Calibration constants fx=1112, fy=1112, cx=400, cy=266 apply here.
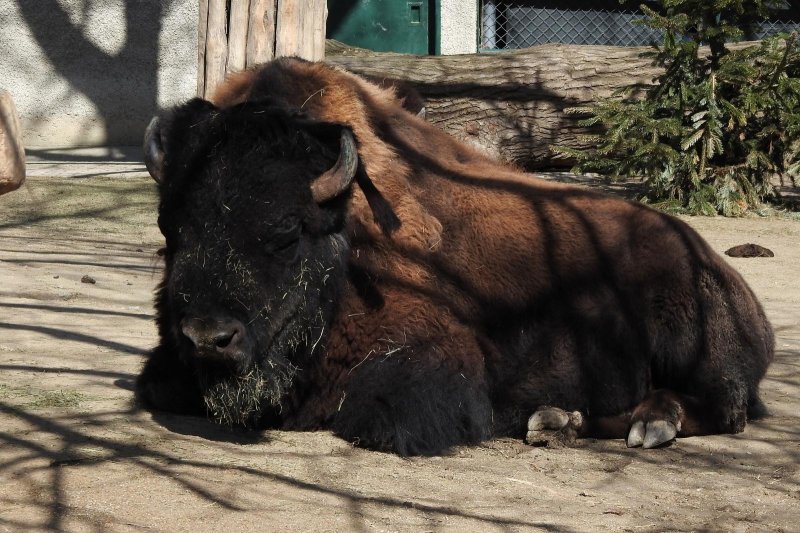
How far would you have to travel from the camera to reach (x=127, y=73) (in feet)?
51.2

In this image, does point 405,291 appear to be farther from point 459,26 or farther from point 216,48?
point 459,26

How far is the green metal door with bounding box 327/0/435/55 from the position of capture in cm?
1675

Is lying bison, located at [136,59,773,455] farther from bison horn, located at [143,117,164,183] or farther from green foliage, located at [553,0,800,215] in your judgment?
green foliage, located at [553,0,800,215]

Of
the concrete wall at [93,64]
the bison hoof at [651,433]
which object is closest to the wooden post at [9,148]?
the bison hoof at [651,433]

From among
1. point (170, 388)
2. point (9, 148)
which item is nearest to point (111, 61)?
point (170, 388)

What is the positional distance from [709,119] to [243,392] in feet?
28.7

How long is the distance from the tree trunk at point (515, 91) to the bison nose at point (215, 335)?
9.38 meters

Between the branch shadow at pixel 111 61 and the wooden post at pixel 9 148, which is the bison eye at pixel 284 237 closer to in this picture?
the wooden post at pixel 9 148

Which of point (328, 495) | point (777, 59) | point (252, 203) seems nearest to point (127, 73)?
point (777, 59)

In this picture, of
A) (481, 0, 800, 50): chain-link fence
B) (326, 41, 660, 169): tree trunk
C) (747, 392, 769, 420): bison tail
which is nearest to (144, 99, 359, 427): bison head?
(747, 392, 769, 420): bison tail

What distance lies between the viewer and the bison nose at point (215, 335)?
163 inches

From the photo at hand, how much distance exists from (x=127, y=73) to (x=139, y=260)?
7.61 m

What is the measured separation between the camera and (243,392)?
4477 mm

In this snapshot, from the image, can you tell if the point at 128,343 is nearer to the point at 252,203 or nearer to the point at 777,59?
the point at 252,203
